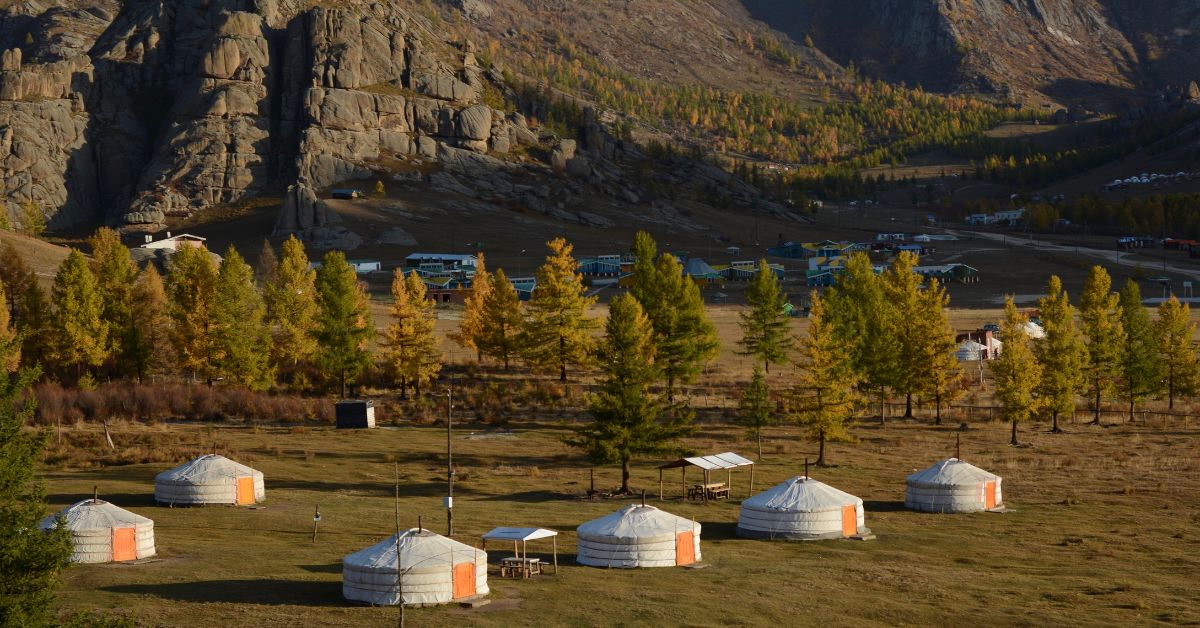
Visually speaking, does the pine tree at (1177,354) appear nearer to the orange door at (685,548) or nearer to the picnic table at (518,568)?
the orange door at (685,548)

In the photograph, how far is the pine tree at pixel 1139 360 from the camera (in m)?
88.6

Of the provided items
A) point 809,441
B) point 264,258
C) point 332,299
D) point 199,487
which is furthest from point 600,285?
point 199,487

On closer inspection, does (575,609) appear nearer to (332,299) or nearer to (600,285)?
(332,299)

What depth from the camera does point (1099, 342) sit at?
3452 inches

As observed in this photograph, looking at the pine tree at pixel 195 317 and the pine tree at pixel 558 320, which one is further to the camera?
the pine tree at pixel 558 320

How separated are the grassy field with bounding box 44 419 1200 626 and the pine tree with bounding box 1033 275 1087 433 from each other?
7.77ft

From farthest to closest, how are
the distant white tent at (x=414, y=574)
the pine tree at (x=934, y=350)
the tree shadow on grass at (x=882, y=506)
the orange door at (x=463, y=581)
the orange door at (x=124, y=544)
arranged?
the pine tree at (x=934, y=350) → the tree shadow on grass at (x=882, y=506) → the orange door at (x=124, y=544) → the orange door at (x=463, y=581) → the distant white tent at (x=414, y=574)

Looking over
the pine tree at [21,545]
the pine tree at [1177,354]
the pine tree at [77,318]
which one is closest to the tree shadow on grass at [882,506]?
the pine tree at [21,545]

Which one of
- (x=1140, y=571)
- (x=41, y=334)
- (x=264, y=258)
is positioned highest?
(x=264, y=258)

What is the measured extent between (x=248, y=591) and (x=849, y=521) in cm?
2347

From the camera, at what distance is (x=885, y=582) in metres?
44.2

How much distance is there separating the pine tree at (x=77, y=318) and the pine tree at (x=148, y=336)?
8.52 feet

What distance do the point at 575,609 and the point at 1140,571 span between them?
20.3m

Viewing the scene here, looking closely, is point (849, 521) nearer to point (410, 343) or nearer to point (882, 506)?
point (882, 506)
